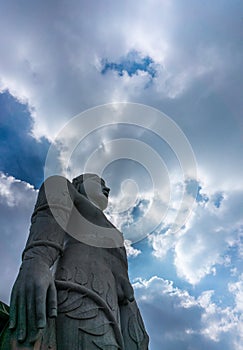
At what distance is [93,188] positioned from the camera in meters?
6.65

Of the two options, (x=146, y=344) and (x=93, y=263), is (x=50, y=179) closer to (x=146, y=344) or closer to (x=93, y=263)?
(x=93, y=263)

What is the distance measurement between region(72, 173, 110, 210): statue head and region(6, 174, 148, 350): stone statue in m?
0.28

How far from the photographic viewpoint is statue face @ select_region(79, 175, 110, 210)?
21.5ft

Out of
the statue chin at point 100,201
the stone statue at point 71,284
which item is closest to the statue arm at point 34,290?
the stone statue at point 71,284

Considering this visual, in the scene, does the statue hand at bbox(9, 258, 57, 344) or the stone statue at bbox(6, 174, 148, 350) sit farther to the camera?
the stone statue at bbox(6, 174, 148, 350)

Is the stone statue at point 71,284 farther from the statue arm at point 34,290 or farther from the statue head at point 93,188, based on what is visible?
the statue head at point 93,188

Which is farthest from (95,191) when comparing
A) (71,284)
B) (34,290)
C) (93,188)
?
(34,290)

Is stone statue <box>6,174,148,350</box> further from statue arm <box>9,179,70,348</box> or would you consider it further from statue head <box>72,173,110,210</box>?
statue head <box>72,173,110,210</box>

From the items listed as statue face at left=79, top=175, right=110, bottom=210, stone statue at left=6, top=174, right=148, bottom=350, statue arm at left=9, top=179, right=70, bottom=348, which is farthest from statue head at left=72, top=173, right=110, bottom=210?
statue arm at left=9, top=179, right=70, bottom=348

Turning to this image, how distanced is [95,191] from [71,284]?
7.39 feet

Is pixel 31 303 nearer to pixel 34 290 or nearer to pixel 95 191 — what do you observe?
pixel 34 290

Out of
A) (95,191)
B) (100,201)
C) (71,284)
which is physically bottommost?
(71,284)

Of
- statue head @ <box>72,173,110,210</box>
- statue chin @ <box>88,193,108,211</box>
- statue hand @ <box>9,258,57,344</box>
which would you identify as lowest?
statue hand @ <box>9,258,57,344</box>

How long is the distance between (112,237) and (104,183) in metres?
1.53
